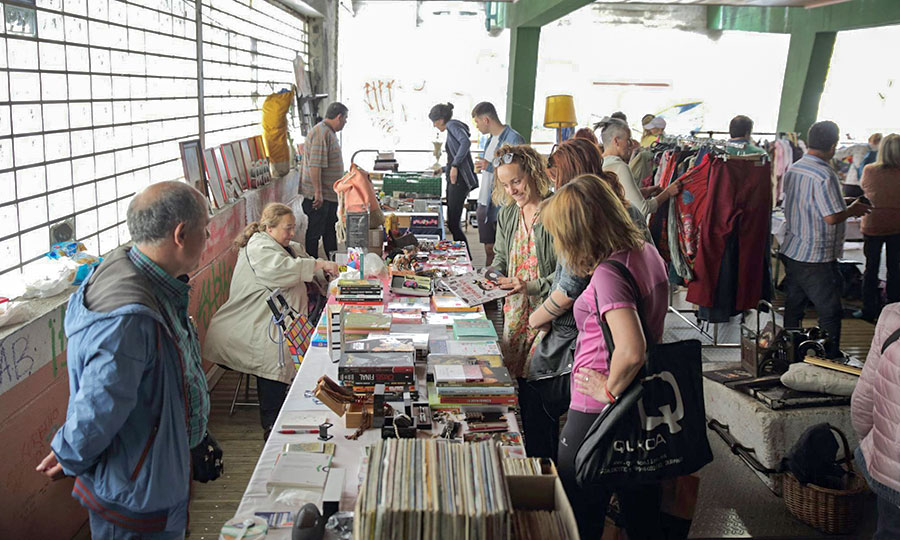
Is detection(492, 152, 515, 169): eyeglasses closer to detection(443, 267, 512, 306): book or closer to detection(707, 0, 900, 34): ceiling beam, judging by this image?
detection(443, 267, 512, 306): book

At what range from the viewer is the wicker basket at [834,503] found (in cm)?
345

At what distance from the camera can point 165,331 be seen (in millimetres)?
1973

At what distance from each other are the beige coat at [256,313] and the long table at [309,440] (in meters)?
0.91

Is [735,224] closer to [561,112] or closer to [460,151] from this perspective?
[460,151]

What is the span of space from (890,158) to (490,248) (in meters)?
3.54

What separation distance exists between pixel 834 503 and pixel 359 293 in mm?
2479

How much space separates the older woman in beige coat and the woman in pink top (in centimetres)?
200

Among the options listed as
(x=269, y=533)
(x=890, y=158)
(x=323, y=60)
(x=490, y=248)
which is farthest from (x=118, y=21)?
(x=323, y=60)

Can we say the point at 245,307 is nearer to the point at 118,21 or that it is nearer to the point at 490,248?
the point at 118,21

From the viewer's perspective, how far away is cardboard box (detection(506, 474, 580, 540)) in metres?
1.72

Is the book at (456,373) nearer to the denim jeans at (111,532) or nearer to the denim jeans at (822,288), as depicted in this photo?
the denim jeans at (111,532)

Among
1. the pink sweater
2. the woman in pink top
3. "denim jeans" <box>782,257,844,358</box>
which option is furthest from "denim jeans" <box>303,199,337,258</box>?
the pink sweater

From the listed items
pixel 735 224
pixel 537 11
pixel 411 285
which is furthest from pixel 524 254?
pixel 537 11

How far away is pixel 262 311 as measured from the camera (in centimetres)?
414
